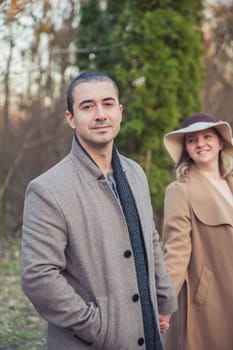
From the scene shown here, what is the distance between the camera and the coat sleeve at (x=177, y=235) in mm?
3684

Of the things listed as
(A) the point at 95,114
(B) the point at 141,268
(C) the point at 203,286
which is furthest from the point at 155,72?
(B) the point at 141,268

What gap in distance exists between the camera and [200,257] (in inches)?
148

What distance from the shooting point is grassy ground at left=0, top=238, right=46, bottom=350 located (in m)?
5.19

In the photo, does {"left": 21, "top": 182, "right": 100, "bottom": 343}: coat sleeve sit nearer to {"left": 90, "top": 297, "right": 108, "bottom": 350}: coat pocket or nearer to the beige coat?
{"left": 90, "top": 297, "right": 108, "bottom": 350}: coat pocket

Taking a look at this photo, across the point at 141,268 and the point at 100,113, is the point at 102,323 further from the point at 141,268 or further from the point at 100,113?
the point at 100,113

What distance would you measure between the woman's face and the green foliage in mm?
5808

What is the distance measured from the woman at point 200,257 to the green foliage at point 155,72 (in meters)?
5.97

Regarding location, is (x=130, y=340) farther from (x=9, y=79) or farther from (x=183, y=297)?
(x=9, y=79)

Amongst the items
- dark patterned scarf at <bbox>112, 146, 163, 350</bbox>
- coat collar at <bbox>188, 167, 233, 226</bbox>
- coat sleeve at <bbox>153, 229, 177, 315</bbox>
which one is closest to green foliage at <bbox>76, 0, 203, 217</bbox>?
coat collar at <bbox>188, 167, 233, 226</bbox>

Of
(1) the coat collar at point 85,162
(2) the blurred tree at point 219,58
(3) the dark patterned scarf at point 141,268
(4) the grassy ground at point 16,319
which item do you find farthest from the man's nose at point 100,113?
(2) the blurred tree at point 219,58

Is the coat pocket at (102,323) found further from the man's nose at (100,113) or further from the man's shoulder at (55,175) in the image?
the man's nose at (100,113)

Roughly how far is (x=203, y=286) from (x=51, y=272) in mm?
1516

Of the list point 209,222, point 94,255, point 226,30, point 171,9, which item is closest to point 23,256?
point 94,255

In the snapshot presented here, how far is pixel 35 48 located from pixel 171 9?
8.72 feet
